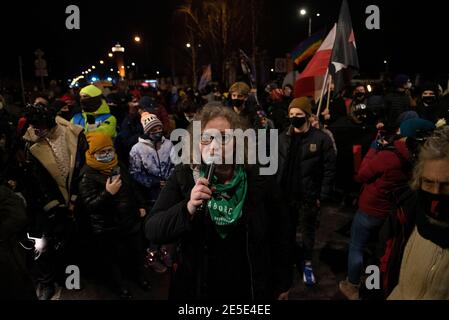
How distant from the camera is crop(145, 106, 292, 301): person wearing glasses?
2.22 metres

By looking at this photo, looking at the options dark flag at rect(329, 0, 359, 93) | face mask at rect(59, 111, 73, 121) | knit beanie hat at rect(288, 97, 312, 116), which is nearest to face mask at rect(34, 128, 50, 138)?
knit beanie hat at rect(288, 97, 312, 116)

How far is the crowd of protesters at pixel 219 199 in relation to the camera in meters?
2.28

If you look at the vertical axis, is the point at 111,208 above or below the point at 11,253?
below

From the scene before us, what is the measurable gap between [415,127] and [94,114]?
4.35 metres

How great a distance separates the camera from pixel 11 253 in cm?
263

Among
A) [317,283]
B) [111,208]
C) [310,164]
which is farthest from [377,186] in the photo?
[111,208]

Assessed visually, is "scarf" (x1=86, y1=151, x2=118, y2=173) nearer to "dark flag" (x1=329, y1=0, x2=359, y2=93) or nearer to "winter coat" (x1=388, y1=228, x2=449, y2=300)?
"winter coat" (x1=388, y1=228, x2=449, y2=300)

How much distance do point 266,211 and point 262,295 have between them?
1.67 feet

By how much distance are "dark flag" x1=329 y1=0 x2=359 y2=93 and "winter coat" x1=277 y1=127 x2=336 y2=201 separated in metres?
2.03

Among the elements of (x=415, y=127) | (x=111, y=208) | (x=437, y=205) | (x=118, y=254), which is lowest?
(x=118, y=254)

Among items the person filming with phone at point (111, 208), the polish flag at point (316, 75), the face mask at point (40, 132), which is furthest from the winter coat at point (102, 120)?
the polish flag at point (316, 75)

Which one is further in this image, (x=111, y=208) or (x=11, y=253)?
(x=111, y=208)

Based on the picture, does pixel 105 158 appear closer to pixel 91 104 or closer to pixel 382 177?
pixel 91 104
